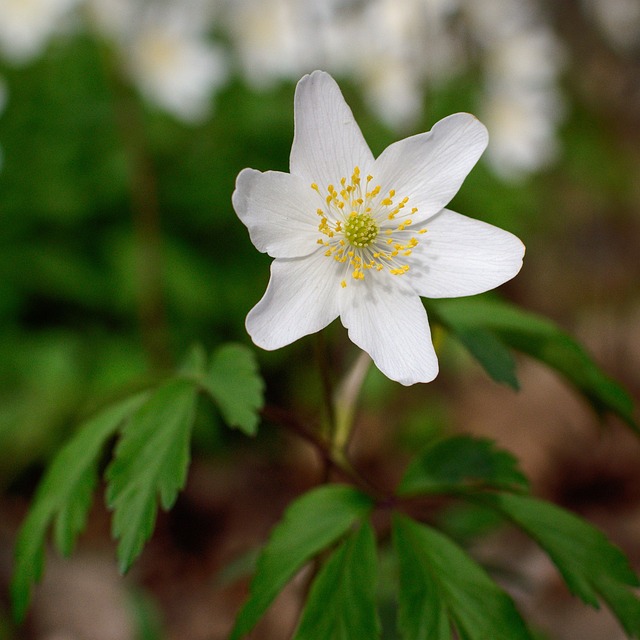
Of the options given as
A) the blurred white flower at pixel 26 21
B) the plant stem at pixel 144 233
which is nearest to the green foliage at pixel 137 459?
the plant stem at pixel 144 233

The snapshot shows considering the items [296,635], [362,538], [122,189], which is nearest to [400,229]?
[362,538]

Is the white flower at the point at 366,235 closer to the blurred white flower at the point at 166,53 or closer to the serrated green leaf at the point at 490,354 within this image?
the serrated green leaf at the point at 490,354

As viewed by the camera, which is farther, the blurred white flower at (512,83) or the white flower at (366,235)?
the blurred white flower at (512,83)

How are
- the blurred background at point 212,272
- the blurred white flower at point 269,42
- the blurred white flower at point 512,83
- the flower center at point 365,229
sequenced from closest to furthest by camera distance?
the flower center at point 365,229 < the blurred background at point 212,272 < the blurred white flower at point 512,83 < the blurred white flower at point 269,42

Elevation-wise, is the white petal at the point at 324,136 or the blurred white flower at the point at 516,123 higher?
the white petal at the point at 324,136

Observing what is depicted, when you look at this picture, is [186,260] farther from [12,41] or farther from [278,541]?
[278,541]

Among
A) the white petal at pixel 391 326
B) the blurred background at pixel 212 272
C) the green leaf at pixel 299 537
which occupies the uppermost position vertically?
the white petal at pixel 391 326

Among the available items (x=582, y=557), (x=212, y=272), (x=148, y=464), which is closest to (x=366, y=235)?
(x=148, y=464)
